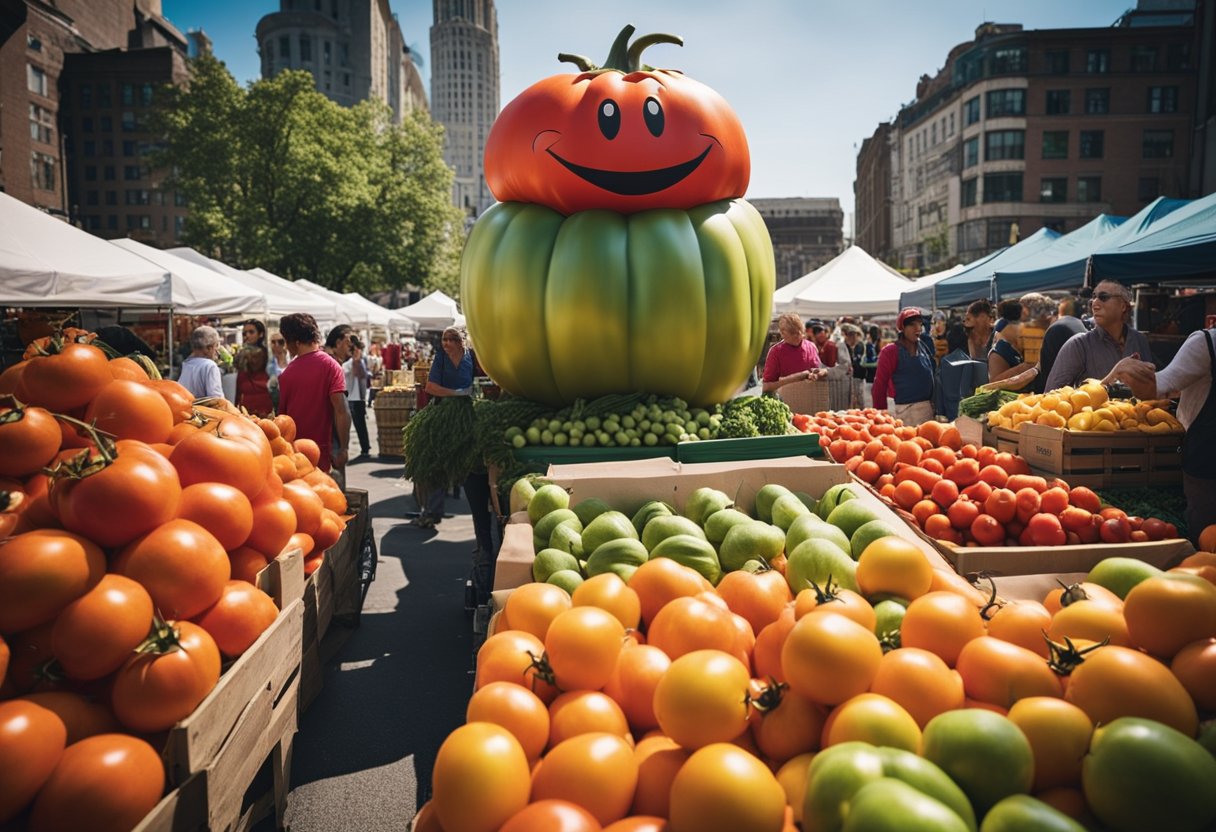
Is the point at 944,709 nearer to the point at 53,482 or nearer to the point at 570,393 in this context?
the point at 53,482

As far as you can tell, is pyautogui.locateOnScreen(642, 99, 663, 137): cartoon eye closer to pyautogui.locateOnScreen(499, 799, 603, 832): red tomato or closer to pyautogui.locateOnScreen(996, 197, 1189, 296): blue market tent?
pyautogui.locateOnScreen(499, 799, 603, 832): red tomato

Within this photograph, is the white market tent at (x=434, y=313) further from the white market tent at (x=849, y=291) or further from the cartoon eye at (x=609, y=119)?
the cartoon eye at (x=609, y=119)

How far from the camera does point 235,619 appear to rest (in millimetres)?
2660

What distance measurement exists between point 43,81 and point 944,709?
93.1 metres

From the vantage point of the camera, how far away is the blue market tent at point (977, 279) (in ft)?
40.4

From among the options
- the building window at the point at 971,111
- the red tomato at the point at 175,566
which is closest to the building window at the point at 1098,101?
the building window at the point at 971,111

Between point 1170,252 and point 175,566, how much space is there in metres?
8.91

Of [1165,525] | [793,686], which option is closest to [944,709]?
[793,686]

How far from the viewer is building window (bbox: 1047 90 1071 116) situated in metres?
55.9

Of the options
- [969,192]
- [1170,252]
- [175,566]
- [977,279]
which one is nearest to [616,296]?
[175,566]

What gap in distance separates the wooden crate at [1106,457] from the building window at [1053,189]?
62814 mm

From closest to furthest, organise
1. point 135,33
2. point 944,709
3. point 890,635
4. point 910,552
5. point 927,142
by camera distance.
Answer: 1. point 944,709
2. point 890,635
3. point 910,552
4. point 927,142
5. point 135,33

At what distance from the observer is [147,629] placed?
231 cm

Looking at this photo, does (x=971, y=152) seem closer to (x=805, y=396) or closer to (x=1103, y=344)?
(x=805, y=396)
